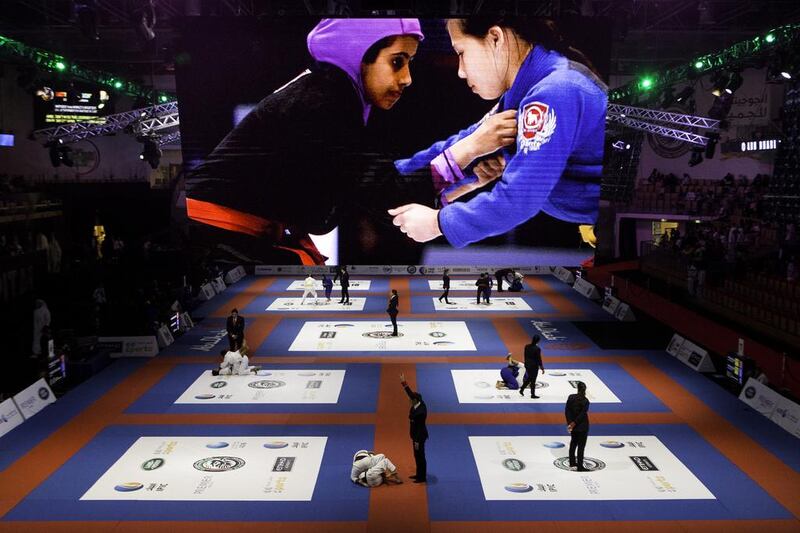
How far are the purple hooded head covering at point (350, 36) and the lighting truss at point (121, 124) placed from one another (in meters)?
10.2

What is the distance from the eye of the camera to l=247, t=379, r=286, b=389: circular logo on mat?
56.2 ft

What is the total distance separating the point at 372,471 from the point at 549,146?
13966mm

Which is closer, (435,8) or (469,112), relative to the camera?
(469,112)

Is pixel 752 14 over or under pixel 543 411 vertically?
over

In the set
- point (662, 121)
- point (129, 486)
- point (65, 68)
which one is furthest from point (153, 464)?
point (662, 121)

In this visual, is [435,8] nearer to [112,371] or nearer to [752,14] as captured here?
[752,14]

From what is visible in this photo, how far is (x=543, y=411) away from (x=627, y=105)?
23419mm

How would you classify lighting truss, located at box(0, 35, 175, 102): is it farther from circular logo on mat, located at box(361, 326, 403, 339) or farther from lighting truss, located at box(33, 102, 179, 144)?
circular logo on mat, located at box(361, 326, 403, 339)

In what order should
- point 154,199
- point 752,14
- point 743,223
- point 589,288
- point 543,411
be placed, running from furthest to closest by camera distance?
point 154,199
point 743,223
point 589,288
point 752,14
point 543,411

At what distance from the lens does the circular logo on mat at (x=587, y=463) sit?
12.2 meters

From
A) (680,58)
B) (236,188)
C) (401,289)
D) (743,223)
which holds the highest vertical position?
(680,58)

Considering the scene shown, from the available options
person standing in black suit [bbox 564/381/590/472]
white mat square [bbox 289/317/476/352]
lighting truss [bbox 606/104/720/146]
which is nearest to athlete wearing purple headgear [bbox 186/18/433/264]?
white mat square [bbox 289/317/476/352]

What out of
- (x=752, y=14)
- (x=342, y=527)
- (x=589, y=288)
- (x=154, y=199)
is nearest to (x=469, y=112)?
(x=589, y=288)

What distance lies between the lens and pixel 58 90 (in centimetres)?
2736
